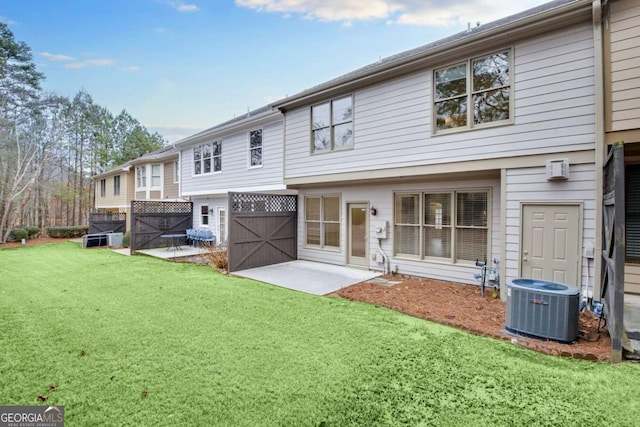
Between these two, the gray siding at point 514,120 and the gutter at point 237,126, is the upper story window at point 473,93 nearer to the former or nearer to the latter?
the gray siding at point 514,120

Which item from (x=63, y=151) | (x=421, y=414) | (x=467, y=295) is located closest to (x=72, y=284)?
(x=421, y=414)

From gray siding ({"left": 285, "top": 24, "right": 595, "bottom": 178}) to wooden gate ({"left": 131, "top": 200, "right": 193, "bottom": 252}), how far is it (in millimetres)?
9392

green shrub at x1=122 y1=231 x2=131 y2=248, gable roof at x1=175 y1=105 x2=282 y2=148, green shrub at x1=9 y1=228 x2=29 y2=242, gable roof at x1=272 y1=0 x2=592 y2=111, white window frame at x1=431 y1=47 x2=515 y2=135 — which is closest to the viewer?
gable roof at x1=272 y1=0 x2=592 y2=111

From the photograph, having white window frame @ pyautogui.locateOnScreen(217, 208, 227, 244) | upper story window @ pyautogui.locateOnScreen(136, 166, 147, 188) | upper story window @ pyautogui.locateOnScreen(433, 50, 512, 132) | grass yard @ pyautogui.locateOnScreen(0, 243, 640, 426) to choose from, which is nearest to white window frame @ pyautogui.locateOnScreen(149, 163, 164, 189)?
upper story window @ pyautogui.locateOnScreen(136, 166, 147, 188)

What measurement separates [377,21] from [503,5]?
4.83m

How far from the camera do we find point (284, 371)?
3.39 metres

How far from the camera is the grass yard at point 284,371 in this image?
8.76ft

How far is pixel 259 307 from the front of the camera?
577cm

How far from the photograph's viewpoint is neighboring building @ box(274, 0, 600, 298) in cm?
533

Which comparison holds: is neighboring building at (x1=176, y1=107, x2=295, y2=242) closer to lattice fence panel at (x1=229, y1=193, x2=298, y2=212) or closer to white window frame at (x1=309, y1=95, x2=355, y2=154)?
lattice fence panel at (x1=229, y1=193, x2=298, y2=212)

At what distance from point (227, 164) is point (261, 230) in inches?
183

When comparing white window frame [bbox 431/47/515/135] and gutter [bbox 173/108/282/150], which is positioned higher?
gutter [bbox 173/108/282/150]

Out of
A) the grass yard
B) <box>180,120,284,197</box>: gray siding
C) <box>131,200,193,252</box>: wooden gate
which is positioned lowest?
the grass yard

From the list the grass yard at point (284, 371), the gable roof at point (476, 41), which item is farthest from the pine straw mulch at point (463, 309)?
the gable roof at point (476, 41)
